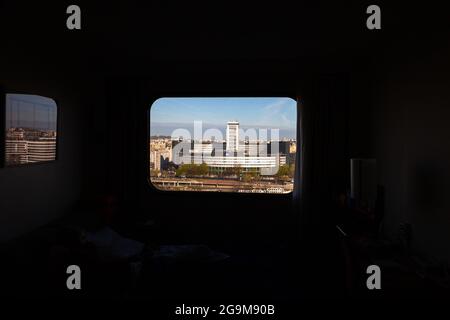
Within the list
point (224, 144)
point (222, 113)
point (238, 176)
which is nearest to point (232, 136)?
point (224, 144)

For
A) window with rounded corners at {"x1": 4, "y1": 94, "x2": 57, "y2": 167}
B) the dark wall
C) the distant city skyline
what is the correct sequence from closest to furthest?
the dark wall < window with rounded corners at {"x1": 4, "y1": 94, "x2": 57, "y2": 167} < the distant city skyline

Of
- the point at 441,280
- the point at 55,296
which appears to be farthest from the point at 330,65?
the point at 55,296

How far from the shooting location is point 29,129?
130 inches

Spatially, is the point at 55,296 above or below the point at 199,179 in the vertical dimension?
below

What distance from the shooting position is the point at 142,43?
13.0 feet

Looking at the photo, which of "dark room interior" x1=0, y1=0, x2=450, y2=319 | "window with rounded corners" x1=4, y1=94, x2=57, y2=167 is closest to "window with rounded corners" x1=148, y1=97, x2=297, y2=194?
"dark room interior" x1=0, y1=0, x2=450, y2=319

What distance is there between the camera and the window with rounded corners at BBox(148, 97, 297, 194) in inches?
187

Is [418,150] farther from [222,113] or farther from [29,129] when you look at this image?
[29,129]

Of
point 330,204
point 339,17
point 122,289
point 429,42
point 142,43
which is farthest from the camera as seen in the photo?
point 330,204

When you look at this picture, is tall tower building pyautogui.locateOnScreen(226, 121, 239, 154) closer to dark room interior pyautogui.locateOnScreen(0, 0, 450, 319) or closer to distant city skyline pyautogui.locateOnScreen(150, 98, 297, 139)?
distant city skyline pyautogui.locateOnScreen(150, 98, 297, 139)

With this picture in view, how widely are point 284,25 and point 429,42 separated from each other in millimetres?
1168

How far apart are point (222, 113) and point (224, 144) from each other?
40 centimetres
